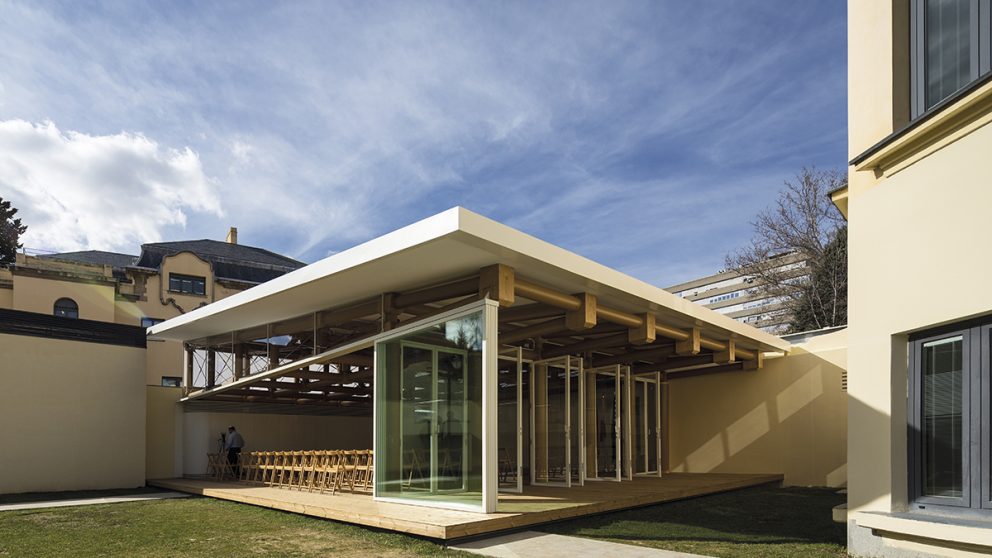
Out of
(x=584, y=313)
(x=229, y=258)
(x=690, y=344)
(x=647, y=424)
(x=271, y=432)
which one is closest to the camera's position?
(x=584, y=313)

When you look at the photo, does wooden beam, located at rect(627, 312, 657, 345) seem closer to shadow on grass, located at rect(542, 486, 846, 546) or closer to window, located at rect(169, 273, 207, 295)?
shadow on grass, located at rect(542, 486, 846, 546)

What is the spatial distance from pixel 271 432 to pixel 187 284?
52.5 ft

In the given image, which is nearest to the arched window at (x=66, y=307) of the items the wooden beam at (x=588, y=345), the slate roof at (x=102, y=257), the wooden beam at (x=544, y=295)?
the slate roof at (x=102, y=257)

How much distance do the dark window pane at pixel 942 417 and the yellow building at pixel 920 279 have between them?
0.04 feet

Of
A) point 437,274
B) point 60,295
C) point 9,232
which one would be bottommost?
point 437,274

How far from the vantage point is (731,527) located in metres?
8.78

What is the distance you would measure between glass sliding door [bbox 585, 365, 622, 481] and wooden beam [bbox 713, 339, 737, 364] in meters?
1.97

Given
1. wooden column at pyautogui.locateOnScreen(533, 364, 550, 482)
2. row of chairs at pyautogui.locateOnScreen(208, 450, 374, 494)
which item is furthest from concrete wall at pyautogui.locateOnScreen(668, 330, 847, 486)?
row of chairs at pyautogui.locateOnScreen(208, 450, 374, 494)

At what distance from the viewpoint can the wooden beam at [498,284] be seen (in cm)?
873

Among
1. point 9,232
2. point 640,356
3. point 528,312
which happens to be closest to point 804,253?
point 640,356

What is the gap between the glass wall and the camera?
886 cm

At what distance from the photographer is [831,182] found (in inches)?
1085

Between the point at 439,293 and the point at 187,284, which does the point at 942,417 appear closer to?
the point at 439,293

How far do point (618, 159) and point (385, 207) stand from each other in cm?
962
